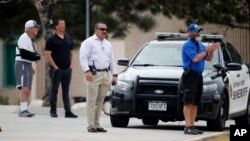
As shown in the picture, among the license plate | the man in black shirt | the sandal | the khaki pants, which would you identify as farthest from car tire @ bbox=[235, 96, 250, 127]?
the sandal

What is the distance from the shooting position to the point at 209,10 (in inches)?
1170

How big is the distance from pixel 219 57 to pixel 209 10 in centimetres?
1093

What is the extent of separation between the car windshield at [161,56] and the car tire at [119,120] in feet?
3.90

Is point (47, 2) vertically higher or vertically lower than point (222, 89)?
higher

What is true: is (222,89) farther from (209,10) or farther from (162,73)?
(209,10)

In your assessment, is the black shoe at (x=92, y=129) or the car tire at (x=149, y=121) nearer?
the black shoe at (x=92, y=129)

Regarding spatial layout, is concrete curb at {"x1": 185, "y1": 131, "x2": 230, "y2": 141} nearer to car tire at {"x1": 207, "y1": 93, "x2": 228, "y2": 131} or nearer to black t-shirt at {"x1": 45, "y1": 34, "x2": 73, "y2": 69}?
car tire at {"x1": 207, "y1": 93, "x2": 228, "y2": 131}

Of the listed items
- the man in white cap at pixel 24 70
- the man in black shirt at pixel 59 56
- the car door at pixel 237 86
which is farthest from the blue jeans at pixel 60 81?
the car door at pixel 237 86

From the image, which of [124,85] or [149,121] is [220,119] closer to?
[124,85]

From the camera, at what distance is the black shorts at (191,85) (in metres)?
16.6

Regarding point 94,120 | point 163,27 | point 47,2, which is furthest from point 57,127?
point 163,27

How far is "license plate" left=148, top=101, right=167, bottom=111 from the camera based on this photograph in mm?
17672

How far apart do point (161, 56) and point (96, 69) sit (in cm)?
289

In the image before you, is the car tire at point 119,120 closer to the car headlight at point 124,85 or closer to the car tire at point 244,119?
the car headlight at point 124,85
